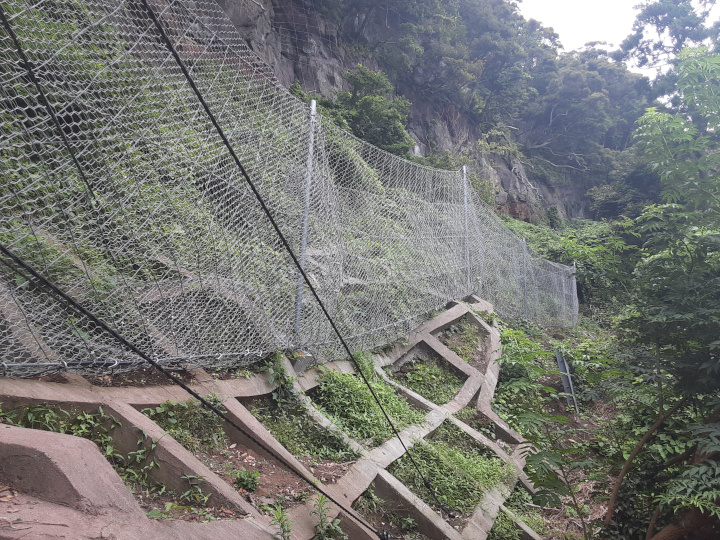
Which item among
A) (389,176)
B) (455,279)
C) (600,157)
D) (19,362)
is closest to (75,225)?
(19,362)

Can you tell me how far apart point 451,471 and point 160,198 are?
113 inches

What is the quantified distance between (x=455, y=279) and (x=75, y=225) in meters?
4.96

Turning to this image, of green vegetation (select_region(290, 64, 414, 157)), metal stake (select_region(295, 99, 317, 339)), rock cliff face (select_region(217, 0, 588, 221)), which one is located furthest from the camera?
rock cliff face (select_region(217, 0, 588, 221))

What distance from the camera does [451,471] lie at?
3412 millimetres

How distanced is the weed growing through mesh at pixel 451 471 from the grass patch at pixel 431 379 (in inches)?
25.1

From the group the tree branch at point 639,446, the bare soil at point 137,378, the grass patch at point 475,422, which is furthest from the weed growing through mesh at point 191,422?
the grass patch at point 475,422

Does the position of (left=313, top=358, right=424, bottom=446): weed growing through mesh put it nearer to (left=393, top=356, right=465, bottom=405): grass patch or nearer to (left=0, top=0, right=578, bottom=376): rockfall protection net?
(left=0, top=0, right=578, bottom=376): rockfall protection net

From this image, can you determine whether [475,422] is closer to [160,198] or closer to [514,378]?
[514,378]

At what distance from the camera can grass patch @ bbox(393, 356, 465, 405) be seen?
4727mm

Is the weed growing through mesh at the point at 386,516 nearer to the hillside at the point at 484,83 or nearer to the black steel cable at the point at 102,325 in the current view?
the black steel cable at the point at 102,325

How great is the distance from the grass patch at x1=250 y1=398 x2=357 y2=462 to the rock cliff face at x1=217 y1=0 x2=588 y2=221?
25.7 ft

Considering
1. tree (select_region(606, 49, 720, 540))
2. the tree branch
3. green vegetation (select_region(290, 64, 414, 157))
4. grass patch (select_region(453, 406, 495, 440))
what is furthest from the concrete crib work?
green vegetation (select_region(290, 64, 414, 157))

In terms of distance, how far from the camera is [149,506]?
1.75 m

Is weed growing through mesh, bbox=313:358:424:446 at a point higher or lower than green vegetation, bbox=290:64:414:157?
lower
